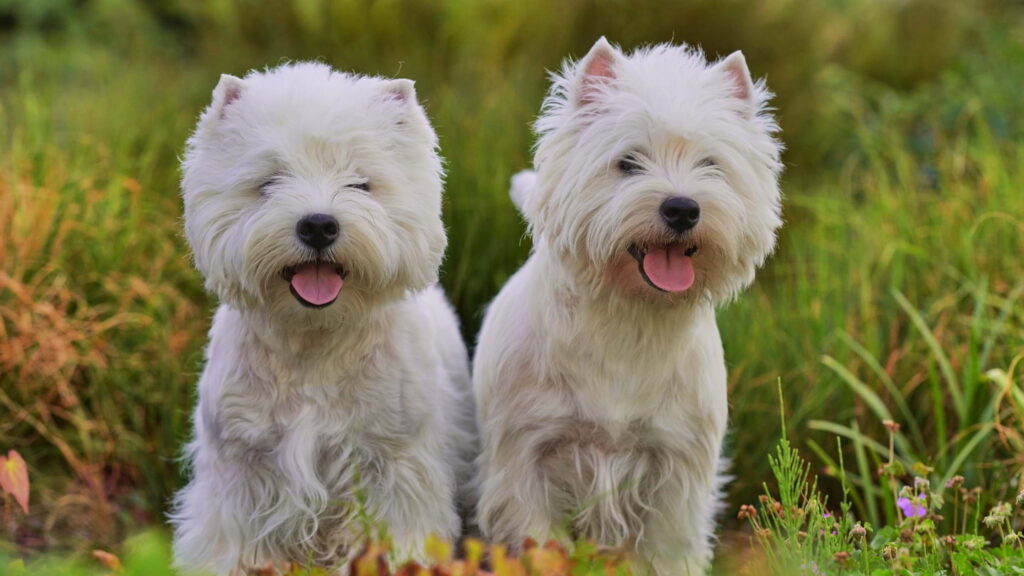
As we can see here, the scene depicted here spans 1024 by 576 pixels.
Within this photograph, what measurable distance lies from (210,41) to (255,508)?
528 centimetres

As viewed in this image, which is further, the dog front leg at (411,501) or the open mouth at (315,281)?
the dog front leg at (411,501)

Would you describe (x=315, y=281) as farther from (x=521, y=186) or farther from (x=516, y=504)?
(x=521, y=186)

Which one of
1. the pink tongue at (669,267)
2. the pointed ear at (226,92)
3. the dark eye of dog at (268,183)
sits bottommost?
the pink tongue at (669,267)

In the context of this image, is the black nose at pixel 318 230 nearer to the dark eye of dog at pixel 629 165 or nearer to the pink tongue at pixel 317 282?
the pink tongue at pixel 317 282

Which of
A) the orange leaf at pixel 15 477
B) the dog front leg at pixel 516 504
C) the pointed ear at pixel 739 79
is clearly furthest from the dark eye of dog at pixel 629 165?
the orange leaf at pixel 15 477

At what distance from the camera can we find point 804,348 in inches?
211

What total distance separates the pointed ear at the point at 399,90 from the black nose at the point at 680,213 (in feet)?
2.67

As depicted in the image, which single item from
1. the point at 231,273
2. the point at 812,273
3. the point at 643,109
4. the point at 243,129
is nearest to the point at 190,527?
the point at 231,273

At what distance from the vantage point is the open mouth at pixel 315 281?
3.44m

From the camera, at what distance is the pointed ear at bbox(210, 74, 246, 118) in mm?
3562

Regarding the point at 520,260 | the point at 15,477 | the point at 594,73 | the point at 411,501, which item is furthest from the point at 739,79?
the point at 15,477

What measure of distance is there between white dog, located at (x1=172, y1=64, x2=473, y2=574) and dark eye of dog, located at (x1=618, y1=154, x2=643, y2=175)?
54 cm

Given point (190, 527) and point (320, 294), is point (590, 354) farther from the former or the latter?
point (190, 527)

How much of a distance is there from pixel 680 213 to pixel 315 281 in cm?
100
